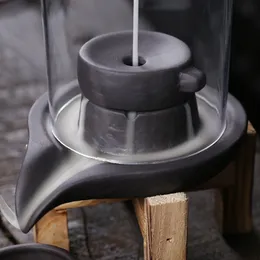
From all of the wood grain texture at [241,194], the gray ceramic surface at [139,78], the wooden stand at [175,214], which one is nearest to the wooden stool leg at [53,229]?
the wooden stand at [175,214]

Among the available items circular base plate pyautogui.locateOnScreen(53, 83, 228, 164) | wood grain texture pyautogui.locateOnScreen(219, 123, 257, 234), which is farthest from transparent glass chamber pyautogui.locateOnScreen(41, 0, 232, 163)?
wood grain texture pyautogui.locateOnScreen(219, 123, 257, 234)

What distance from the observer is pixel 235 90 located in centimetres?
154

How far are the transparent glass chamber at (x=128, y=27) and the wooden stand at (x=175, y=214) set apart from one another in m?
0.08

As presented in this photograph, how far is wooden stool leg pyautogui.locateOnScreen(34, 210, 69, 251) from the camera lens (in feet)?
3.40

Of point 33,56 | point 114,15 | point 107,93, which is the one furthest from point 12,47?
point 107,93

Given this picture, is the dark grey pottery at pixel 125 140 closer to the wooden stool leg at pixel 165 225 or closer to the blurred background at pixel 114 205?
the wooden stool leg at pixel 165 225

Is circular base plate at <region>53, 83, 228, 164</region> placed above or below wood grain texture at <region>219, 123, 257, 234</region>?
above

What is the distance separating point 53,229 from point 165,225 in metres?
0.25

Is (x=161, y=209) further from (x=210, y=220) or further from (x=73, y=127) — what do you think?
(x=210, y=220)

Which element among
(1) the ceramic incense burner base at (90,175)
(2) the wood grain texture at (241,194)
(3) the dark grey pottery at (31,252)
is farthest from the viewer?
(2) the wood grain texture at (241,194)

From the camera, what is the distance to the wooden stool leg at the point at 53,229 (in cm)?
104

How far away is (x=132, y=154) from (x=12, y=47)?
44.8 inches

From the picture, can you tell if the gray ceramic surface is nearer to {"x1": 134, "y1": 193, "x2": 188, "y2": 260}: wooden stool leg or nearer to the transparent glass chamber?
the transparent glass chamber

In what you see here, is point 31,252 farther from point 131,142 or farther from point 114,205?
point 114,205
